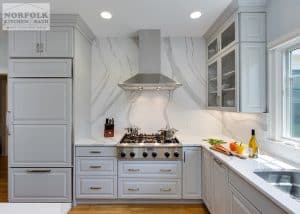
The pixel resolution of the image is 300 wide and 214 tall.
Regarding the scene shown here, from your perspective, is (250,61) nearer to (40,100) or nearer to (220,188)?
(220,188)

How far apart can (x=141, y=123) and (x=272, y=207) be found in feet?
8.87

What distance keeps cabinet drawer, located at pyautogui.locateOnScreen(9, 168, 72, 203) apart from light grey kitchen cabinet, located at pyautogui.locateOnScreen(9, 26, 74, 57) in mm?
1529

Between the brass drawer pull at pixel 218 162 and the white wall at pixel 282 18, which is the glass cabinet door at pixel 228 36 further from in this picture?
the brass drawer pull at pixel 218 162

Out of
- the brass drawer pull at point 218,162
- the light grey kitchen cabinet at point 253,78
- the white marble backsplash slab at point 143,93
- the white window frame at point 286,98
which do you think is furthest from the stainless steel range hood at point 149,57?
the white window frame at point 286,98

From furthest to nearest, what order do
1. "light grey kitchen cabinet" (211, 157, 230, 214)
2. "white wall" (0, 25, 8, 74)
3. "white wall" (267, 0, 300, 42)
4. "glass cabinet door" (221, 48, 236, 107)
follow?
"white wall" (0, 25, 8, 74) < "glass cabinet door" (221, 48, 236, 107) < "light grey kitchen cabinet" (211, 157, 230, 214) < "white wall" (267, 0, 300, 42)

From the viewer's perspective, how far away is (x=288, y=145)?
218 centimetres

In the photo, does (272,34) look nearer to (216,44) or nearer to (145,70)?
(216,44)

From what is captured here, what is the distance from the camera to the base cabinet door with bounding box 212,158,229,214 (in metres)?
2.15

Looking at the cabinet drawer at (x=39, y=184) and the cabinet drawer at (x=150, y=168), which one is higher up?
the cabinet drawer at (x=150, y=168)

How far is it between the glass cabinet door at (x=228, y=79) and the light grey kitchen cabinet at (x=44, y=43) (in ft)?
6.66

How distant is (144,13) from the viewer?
114 inches

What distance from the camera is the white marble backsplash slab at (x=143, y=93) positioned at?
385cm

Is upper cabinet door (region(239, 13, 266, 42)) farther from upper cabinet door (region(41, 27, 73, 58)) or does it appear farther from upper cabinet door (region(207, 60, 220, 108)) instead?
upper cabinet door (region(41, 27, 73, 58))

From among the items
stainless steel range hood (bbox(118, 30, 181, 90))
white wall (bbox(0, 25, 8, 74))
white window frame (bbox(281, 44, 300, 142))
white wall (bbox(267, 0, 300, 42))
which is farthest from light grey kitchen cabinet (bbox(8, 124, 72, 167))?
white wall (bbox(267, 0, 300, 42))
